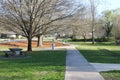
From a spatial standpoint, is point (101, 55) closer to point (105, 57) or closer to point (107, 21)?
point (105, 57)

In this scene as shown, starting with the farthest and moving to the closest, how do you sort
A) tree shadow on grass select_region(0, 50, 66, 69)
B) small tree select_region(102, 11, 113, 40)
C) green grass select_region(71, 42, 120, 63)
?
small tree select_region(102, 11, 113, 40)
green grass select_region(71, 42, 120, 63)
tree shadow on grass select_region(0, 50, 66, 69)

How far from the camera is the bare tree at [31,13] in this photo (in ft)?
101

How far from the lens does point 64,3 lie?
31375 mm

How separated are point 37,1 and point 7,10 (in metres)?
3.18

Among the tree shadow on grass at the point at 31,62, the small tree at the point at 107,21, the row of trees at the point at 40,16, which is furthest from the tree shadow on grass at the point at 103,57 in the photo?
the small tree at the point at 107,21

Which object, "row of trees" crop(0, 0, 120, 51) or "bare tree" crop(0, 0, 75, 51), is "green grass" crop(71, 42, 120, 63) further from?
"bare tree" crop(0, 0, 75, 51)

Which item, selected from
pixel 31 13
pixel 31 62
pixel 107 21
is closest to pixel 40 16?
pixel 31 13

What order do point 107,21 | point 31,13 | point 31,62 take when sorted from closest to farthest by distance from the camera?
point 31,62, point 31,13, point 107,21

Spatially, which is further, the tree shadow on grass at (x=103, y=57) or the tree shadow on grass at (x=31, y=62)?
the tree shadow on grass at (x=103, y=57)

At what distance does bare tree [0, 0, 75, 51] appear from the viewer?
3084cm

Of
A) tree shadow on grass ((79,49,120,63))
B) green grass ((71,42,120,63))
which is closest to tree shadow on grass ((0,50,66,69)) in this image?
tree shadow on grass ((79,49,120,63))

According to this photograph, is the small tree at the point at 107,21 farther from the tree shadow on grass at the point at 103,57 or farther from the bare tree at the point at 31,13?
the tree shadow on grass at the point at 103,57

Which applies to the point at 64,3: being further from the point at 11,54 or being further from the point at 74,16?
the point at 11,54

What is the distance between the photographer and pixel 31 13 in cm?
3092
